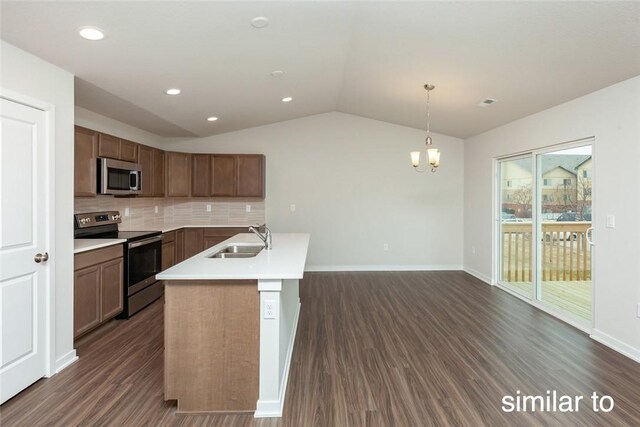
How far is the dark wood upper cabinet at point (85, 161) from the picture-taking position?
131 inches

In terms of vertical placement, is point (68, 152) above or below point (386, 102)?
below

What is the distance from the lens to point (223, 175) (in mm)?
5727

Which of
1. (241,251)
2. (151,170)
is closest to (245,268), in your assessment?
(241,251)

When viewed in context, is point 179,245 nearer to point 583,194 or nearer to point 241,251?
point 241,251

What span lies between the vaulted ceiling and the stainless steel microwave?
2.15 feet

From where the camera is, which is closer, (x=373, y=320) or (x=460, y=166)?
(x=373, y=320)

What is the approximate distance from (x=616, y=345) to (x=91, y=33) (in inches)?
189

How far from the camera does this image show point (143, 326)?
3525 mm

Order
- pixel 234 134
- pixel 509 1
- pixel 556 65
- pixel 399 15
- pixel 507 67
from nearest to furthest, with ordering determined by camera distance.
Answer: pixel 509 1, pixel 399 15, pixel 556 65, pixel 507 67, pixel 234 134

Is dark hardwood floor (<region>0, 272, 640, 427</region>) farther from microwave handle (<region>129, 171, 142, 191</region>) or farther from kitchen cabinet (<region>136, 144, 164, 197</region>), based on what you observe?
kitchen cabinet (<region>136, 144, 164, 197</region>)

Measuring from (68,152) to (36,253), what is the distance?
82cm

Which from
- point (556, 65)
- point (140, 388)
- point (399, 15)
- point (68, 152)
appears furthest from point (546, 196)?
point (68, 152)

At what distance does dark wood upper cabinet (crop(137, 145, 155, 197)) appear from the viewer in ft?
15.1

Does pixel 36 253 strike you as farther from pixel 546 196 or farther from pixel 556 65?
pixel 546 196
